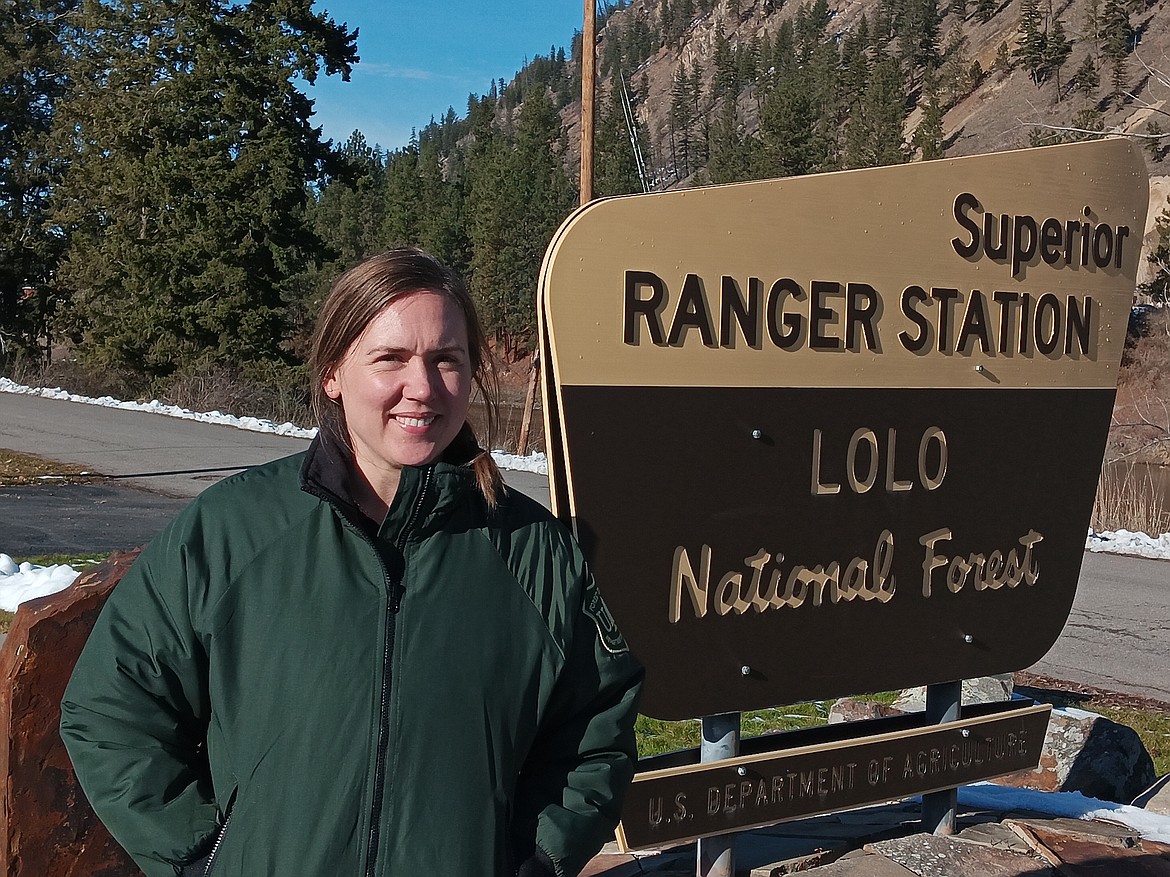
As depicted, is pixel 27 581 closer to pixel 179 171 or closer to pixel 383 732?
pixel 383 732

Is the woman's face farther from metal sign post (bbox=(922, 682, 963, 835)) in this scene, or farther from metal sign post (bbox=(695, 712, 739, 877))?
metal sign post (bbox=(922, 682, 963, 835))

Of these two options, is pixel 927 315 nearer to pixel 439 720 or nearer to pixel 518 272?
pixel 439 720

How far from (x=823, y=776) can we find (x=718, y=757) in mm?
329

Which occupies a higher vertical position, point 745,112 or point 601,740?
point 745,112

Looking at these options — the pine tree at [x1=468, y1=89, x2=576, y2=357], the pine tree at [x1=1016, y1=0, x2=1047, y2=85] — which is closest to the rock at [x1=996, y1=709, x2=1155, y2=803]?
the pine tree at [x1=468, y1=89, x2=576, y2=357]

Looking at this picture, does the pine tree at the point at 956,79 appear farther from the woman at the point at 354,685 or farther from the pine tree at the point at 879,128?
the woman at the point at 354,685

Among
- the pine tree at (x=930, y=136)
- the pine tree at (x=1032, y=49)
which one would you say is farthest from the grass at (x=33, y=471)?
the pine tree at (x=1032, y=49)

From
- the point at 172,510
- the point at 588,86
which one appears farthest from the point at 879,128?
the point at 172,510

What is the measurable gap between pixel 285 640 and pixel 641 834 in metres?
1.54

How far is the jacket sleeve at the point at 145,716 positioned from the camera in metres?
1.67

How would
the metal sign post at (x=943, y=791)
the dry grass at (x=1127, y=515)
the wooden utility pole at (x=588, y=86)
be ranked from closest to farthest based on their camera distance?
the metal sign post at (x=943, y=791)
the wooden utility pole at (x=588, y=86)
the dry grass at (x=1127, y=515)

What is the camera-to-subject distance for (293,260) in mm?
25844

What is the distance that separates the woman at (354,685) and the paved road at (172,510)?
19.4ft

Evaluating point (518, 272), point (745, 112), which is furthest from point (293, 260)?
point (745, 112)
